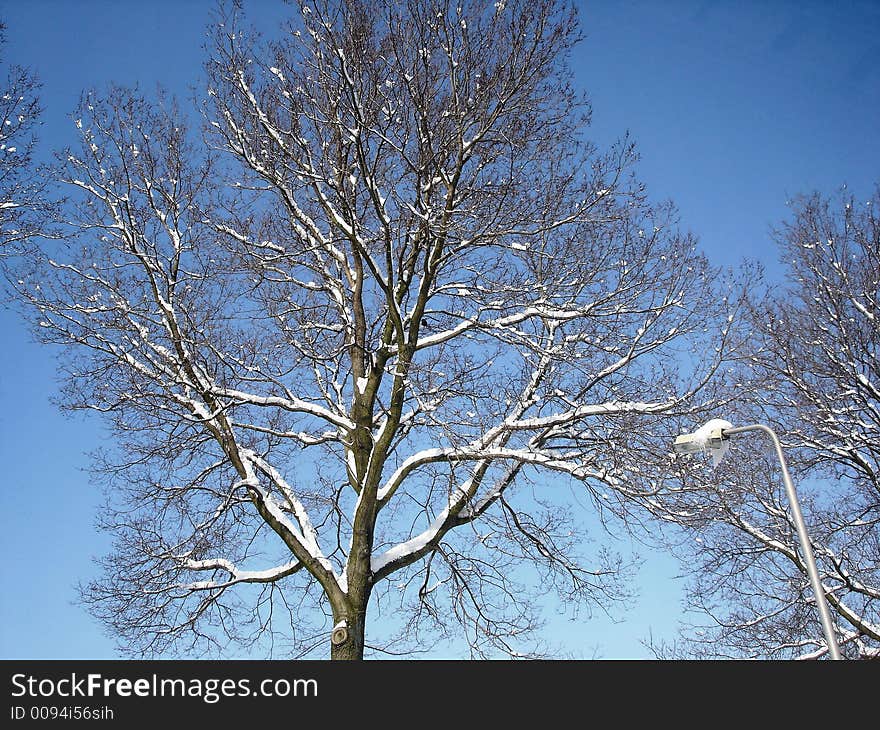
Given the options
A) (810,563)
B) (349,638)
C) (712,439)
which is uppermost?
(712,439)

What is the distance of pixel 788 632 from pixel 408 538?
29.2 feet

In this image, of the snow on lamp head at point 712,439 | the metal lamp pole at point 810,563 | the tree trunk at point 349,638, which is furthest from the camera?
the tree trunk at point 349,638

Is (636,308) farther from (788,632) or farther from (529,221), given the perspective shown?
(788,632)

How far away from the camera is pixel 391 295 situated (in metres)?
10.2

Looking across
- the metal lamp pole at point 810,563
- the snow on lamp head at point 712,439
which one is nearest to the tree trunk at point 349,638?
the snow on lamp head at point 712,439

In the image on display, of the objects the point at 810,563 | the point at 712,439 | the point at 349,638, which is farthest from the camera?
the point at 349,638

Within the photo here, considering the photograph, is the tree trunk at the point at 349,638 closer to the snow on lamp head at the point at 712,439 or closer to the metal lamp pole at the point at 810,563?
the snow on lamp head at the point at 712,439

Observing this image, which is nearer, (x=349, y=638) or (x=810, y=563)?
(x=810, y=563)

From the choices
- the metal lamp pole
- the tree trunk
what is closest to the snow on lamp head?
the metal lamp pole

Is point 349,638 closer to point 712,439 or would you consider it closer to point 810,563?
point 712,439

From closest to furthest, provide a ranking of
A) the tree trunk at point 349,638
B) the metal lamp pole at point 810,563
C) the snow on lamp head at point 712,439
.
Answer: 1. the metal lamp pole at point 810,563
2. the snow on lamp head at point 712,439
3. the tree trunk at point 349,638

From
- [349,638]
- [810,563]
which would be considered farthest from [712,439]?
[349,638]

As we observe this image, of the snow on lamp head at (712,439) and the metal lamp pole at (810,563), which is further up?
the snow on lamp head at (712,439)
